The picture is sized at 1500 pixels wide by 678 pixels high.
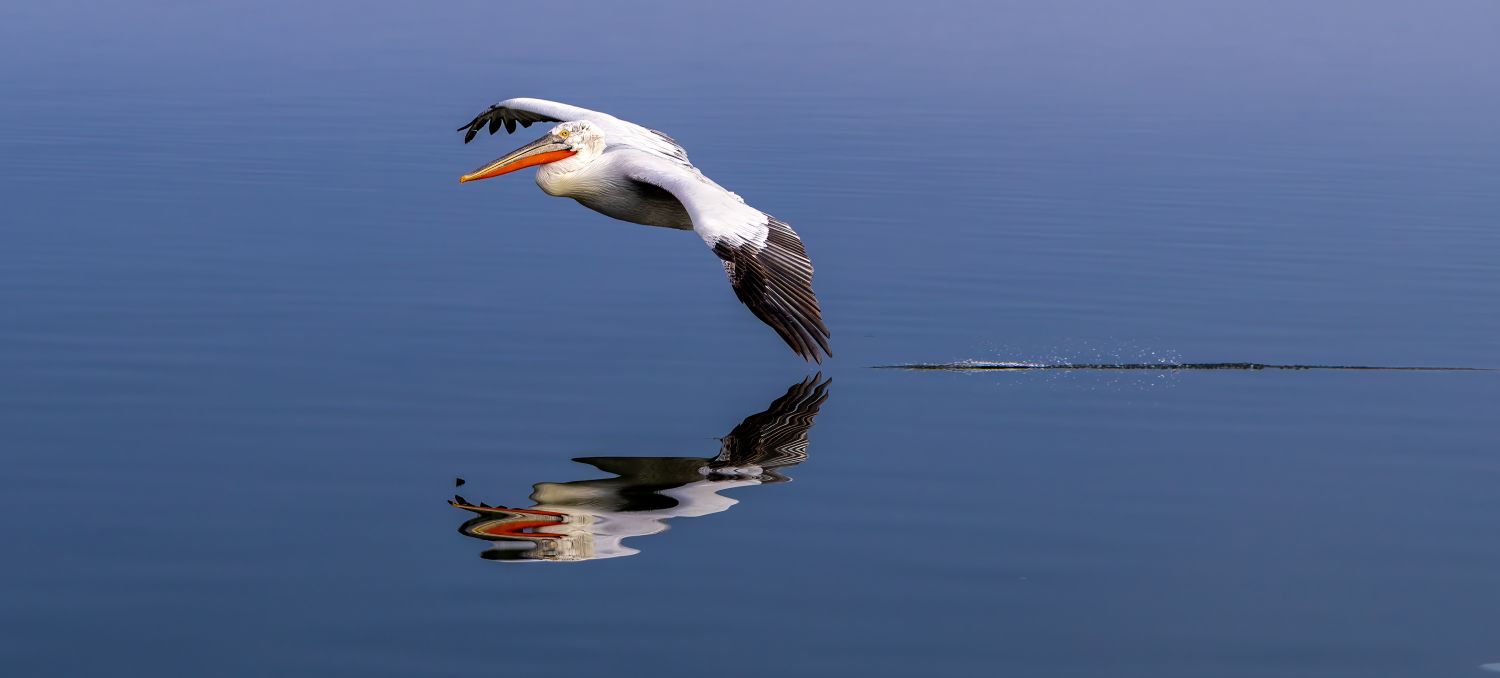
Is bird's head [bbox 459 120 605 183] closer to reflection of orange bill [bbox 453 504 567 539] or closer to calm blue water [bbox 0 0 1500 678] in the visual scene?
calm blue water [bbox 0 0 1500 678]

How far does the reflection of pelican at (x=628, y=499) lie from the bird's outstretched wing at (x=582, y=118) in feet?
12.6

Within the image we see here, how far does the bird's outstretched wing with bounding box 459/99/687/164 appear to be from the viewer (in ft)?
46.3

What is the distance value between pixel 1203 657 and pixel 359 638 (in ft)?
10.4

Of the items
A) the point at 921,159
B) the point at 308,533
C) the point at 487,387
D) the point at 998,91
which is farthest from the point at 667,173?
the point at 998,91

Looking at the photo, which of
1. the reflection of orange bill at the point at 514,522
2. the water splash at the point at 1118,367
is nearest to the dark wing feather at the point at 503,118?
the water splash at the point at 1118,367

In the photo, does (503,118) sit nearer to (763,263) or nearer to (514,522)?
(763,263)

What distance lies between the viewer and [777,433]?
34.8 ft

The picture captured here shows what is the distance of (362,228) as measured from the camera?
16.9 m

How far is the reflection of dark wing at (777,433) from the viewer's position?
32.9 ft

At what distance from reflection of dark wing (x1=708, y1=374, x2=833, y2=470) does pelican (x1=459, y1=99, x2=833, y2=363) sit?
27cm

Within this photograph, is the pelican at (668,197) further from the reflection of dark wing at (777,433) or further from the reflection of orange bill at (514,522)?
the reflection of orange bill at (514,522)

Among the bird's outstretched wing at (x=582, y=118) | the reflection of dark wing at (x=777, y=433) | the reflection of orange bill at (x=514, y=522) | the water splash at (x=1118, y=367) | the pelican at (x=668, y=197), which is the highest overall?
the bird's outstretched wing at (x=582, y=118)

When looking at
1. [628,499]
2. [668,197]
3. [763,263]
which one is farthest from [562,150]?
[628,499]

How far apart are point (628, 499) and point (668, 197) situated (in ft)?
14.9
